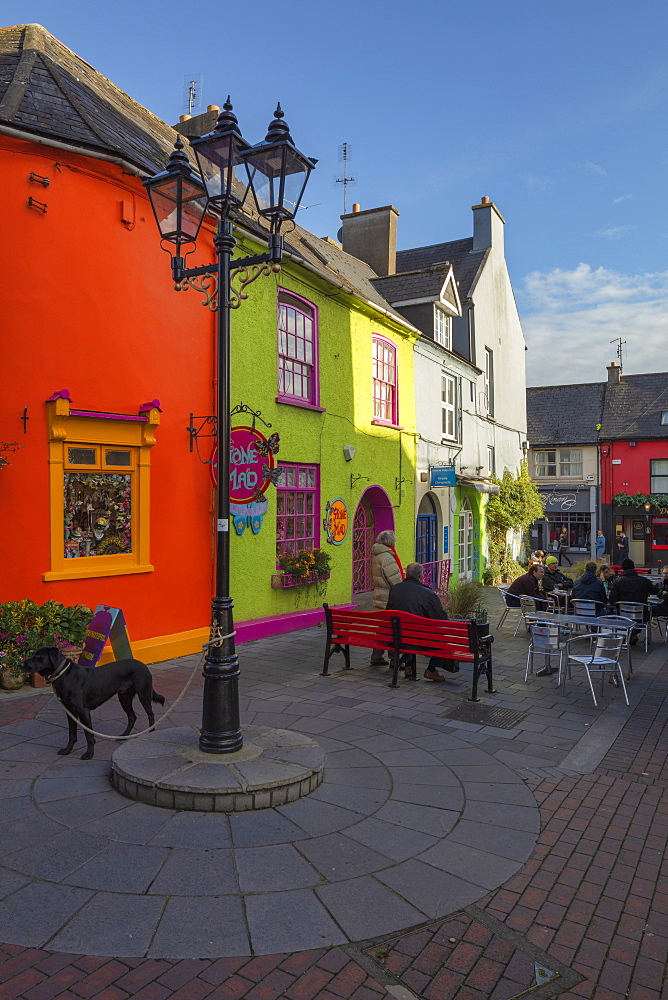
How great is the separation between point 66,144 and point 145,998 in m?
8.86

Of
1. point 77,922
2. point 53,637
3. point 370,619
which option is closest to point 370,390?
point 370,619

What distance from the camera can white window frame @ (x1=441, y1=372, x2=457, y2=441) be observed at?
65.3 feet

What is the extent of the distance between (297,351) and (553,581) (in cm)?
662

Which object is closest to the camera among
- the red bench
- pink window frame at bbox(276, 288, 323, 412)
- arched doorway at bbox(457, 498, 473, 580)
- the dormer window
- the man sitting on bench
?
the red bench

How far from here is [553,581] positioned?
13.7 metres

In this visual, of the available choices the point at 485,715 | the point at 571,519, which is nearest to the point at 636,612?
the point at 485,715

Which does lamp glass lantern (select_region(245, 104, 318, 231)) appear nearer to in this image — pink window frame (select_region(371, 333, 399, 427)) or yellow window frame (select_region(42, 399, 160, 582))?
yellow window frame (select_region(42, 399, 160, 582))

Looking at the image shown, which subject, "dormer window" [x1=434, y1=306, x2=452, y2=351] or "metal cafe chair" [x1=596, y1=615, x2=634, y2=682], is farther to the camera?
"dormer window" [x1=434, y1=306, x2=452, y2=351]

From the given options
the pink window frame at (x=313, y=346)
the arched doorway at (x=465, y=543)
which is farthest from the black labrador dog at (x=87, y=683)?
the arched doorway at (x=465, y=543)

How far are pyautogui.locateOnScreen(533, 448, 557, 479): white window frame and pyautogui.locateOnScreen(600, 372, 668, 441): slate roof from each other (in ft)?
9.65

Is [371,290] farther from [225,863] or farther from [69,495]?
[225,863]

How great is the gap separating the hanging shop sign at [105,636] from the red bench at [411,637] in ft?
9.05

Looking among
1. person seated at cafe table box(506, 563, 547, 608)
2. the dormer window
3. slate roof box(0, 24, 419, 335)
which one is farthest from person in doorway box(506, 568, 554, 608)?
the dormer window

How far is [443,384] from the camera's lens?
20.0 m
